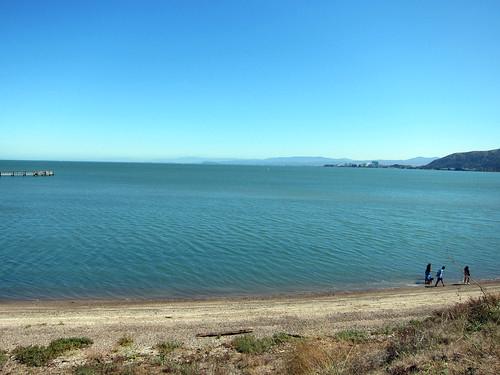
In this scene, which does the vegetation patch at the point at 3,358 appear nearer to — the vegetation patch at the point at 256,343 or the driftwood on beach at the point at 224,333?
the driftwood on beach at the point at 224,333

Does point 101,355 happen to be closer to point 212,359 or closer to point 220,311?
point 212,359

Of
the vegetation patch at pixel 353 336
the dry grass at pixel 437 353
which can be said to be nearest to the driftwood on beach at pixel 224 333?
the vegetation patch at pixel 353 336

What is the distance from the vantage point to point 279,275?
29.3 m

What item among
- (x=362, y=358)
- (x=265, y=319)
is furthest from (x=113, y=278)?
(x=362, y=358)

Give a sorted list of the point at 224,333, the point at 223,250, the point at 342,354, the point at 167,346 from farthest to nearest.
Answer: the point at 223,250 < the point at 224,333 < the point at 167,346 < the point at 342,354

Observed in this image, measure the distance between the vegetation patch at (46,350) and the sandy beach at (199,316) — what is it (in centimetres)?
67

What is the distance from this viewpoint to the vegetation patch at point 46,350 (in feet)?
41.8

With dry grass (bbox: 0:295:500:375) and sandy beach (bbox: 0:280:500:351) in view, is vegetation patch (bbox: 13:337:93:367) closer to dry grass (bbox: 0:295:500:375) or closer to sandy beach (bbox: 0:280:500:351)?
dry grass (bbox: 0:295:500:375)

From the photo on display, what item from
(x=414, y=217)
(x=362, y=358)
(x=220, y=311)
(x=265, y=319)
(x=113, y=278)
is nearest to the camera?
(x=362, y=358)

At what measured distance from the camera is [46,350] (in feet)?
44.2

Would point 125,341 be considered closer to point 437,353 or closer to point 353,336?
point 353,336

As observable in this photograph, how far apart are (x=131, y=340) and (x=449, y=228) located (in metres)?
45.5

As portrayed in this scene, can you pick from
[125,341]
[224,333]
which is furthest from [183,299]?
[125,341]

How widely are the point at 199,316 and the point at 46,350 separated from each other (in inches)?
297
